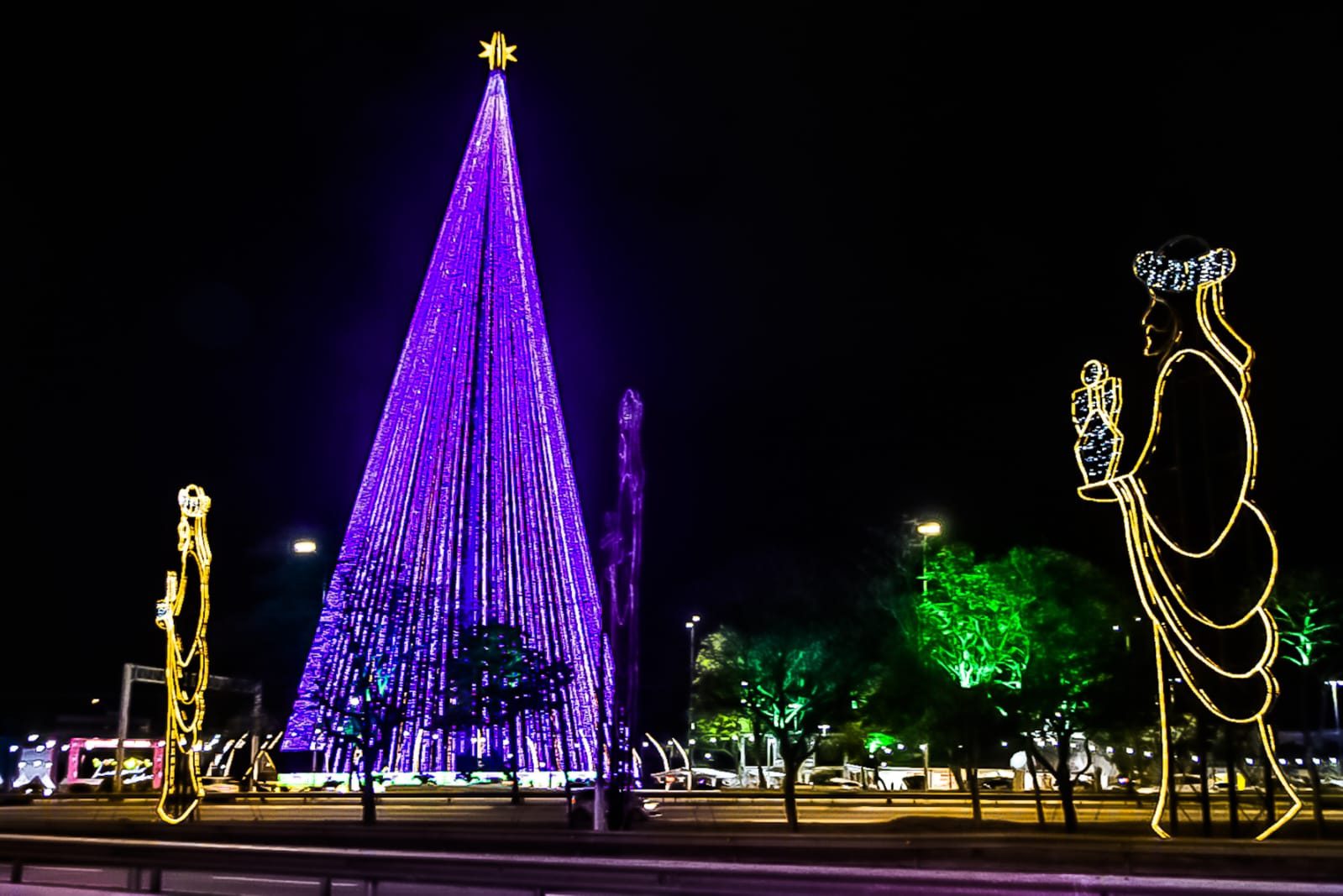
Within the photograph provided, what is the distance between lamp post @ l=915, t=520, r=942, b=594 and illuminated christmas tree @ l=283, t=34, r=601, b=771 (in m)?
10.4

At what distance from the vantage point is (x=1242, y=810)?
27.0m

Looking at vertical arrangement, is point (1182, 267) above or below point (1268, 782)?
above

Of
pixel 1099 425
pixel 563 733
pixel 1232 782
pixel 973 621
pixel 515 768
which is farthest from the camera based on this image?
pixel 973 621

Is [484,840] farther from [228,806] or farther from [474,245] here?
[228,806]

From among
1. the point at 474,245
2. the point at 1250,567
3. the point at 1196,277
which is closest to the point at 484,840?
the point at 1250,567

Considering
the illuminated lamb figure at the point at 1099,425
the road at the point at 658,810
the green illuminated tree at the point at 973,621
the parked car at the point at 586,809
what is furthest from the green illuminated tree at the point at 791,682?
the illuminated lamb figure at the point at 1099,425

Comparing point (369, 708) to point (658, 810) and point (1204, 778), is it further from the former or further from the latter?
point (1204, 778)

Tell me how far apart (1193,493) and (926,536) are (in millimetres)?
20551

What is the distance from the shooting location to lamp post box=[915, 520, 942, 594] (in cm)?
3859

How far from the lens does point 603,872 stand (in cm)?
1192

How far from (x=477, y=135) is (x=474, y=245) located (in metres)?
2.94

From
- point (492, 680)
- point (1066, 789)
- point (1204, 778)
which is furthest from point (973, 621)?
point (1204, 778)

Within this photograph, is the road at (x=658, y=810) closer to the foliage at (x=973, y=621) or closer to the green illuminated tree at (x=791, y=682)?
the green illuminated tree at (x=791, y=682)

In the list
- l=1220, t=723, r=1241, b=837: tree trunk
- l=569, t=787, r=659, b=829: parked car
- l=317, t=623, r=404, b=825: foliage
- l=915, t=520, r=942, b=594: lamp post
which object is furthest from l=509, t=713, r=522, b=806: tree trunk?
l=1220, t=723, r=1241, b=837: tree trunk
